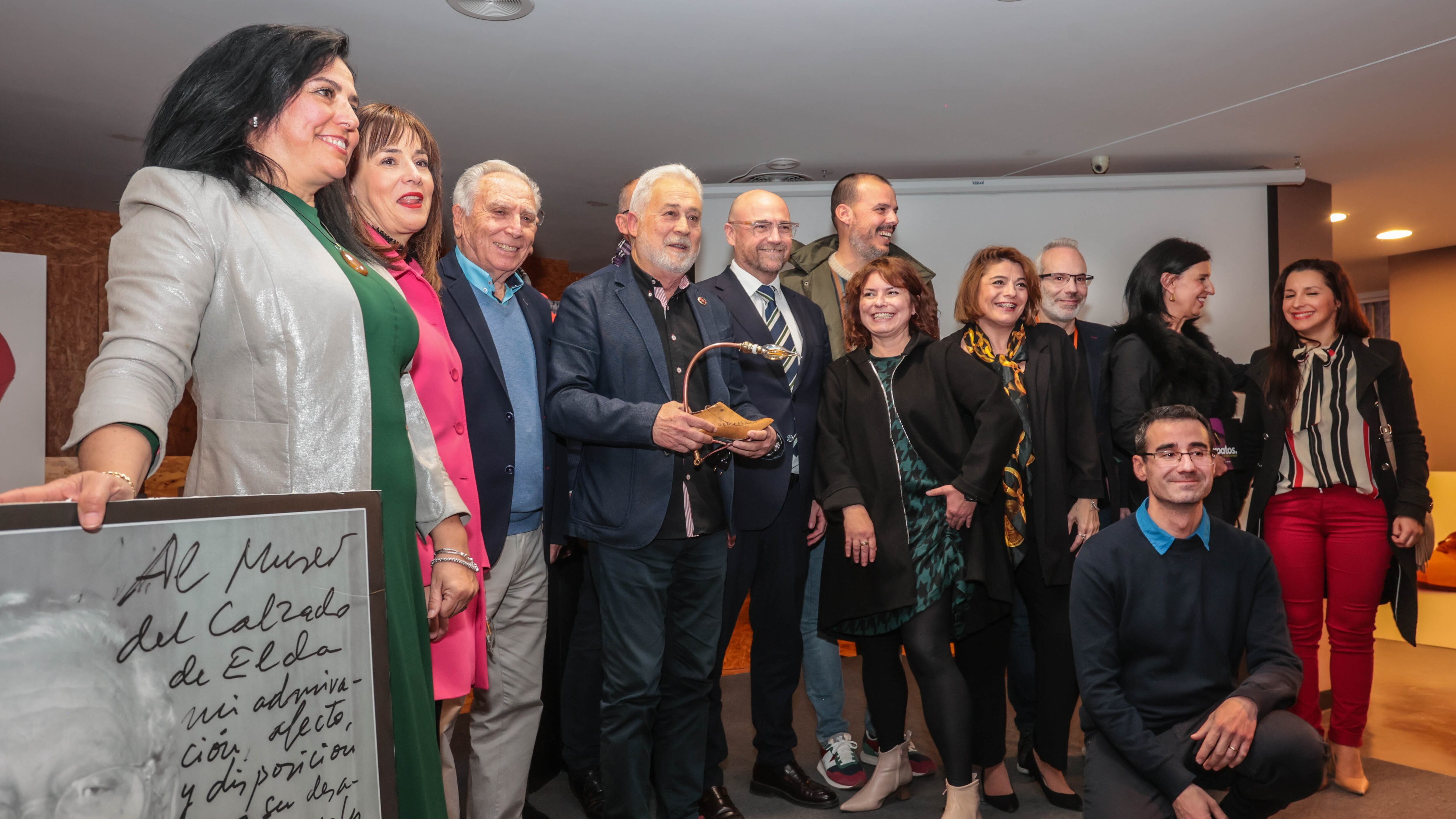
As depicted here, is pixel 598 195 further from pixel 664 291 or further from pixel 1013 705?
pixel 1013 705

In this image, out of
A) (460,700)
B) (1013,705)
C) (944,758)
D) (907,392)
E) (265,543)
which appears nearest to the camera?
(265,543)

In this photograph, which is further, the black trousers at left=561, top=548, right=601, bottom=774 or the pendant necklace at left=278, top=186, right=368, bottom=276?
the black trousers at left=561, top=548, right=601, bottom=774

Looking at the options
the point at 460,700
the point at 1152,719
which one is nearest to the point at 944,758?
the point at 1152,719

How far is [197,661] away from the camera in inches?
36.2

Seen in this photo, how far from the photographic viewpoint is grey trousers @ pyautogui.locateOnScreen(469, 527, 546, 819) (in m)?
2.17

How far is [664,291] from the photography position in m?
2.51

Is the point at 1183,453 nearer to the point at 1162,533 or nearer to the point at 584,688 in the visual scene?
the point at 1162,533

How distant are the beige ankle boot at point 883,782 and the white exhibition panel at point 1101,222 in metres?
3.36

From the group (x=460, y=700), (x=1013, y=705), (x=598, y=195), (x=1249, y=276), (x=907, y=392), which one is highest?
(x=598, y=195)

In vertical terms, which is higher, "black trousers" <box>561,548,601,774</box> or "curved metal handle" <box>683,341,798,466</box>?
"curved metal handle" <box>683,341,798,466</box>

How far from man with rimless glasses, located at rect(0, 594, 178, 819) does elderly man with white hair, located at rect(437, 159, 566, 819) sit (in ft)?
3.67

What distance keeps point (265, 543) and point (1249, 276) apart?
585 cm

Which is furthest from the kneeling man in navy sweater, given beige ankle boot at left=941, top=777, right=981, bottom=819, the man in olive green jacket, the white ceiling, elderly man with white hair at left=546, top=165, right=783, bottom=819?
the white ceiling

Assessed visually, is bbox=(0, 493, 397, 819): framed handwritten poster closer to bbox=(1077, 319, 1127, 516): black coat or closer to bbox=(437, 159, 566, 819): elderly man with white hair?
bbox=(437, 159, 566, 819): elderly man with white hair
